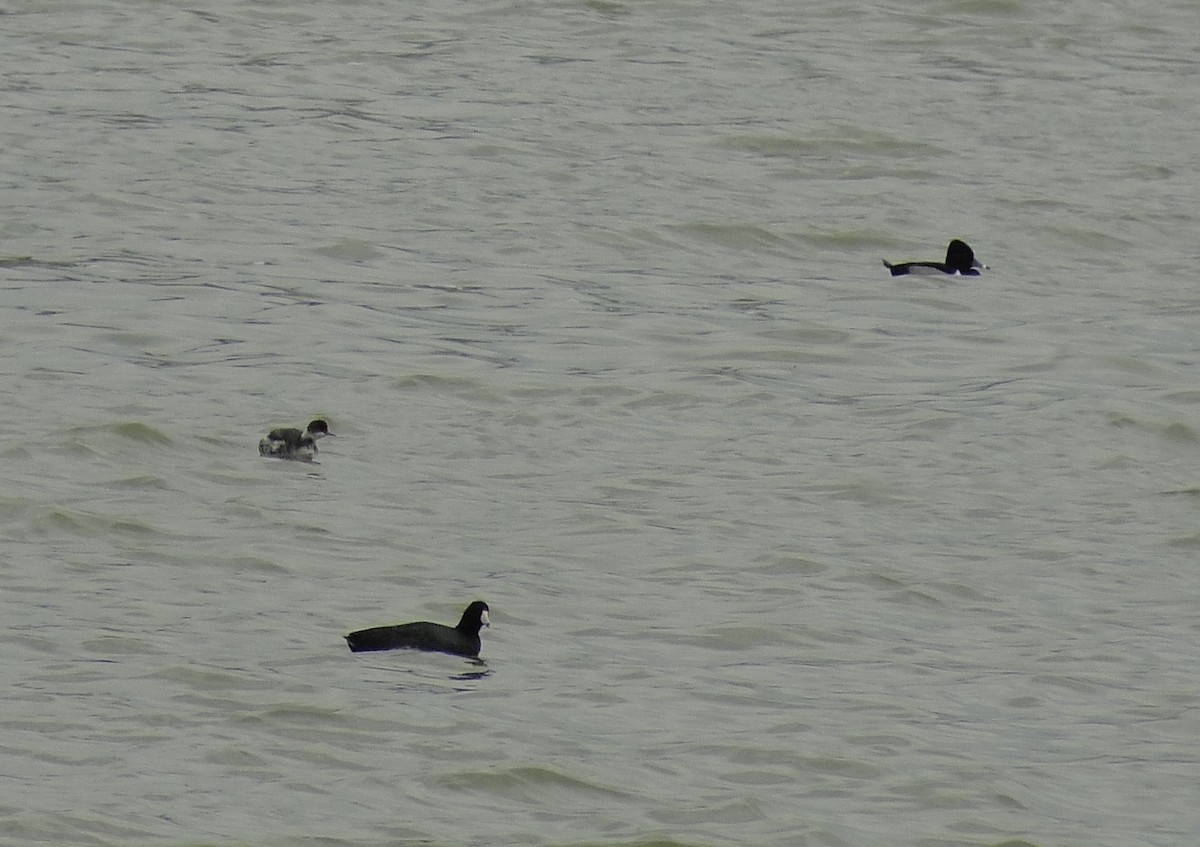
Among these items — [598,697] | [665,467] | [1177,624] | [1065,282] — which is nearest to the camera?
[598,697]

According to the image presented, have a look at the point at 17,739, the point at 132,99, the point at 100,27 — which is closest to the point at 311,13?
the point at 100,27

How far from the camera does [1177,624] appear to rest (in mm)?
12695

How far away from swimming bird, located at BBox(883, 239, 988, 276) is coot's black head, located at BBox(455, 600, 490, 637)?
852 cm

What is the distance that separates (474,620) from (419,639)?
284 mm

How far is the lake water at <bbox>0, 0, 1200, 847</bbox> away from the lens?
34.8 feet

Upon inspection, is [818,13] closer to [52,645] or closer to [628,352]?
[628,352]

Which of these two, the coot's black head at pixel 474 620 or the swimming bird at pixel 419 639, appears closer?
the swimming bird at pixel 419 639

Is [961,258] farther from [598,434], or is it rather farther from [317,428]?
Result: [317,428]

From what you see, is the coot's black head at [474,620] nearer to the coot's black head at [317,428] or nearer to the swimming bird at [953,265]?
the coot's black head at [317,428]

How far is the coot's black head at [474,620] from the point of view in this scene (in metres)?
11.7

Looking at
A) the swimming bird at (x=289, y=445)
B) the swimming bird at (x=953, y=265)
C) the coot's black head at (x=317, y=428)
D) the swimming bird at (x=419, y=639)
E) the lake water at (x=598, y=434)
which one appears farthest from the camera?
the swimming bird at (x=953, y=265)

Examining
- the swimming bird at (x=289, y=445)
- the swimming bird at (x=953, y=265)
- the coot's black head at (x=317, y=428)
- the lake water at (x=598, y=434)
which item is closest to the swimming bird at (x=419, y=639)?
the lake water at (x=598, y=434)

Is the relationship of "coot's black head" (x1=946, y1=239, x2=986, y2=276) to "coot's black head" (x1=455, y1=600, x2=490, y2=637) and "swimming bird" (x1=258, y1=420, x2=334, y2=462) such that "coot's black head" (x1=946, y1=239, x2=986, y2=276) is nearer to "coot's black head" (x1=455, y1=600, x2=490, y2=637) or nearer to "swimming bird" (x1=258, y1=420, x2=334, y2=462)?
"swimming bird" (x1=258, y1=420, x2=334, y2=462)

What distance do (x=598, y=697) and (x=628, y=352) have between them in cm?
630
